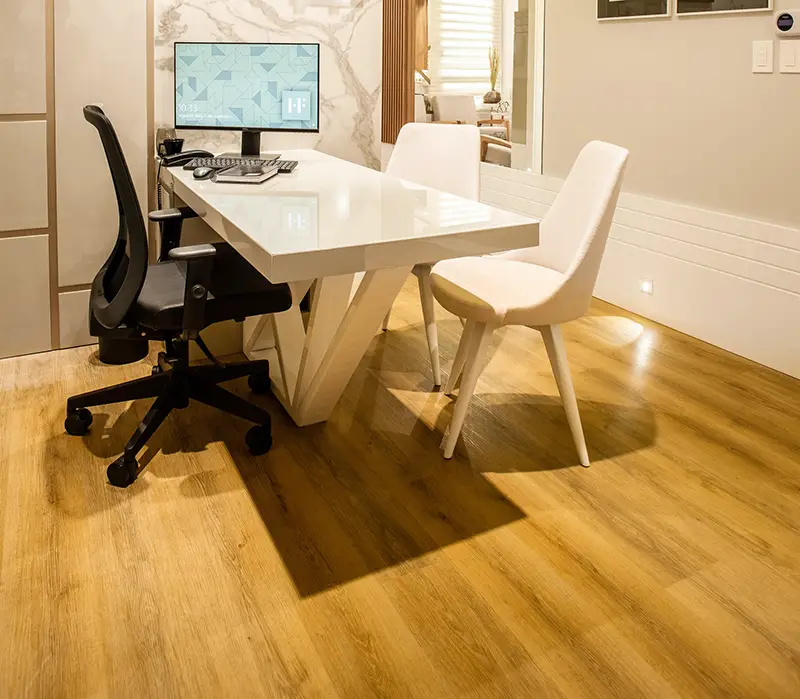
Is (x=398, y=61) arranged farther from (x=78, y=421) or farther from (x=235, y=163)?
(x=78, y=421)

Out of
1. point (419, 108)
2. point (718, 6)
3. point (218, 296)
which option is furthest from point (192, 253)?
point (419, 108)

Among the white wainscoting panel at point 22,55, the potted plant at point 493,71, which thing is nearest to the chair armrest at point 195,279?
the white wainscoting panel at point 22,55

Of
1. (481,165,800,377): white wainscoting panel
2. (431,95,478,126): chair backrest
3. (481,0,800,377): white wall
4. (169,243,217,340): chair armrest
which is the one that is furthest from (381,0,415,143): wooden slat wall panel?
(169,243,217,340): chair armrest

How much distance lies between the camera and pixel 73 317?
3.25 m

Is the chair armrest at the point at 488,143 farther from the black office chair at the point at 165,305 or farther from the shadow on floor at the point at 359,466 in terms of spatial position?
the black office chair at the point at 165,305

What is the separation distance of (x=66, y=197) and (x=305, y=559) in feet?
6.55

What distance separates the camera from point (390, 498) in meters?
2.17

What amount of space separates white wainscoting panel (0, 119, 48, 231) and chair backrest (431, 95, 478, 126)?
16.7 ft

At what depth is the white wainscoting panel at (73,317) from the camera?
3221 mm

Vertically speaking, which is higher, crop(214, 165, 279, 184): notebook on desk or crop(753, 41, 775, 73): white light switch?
crop(753, 41, 775, 73): white light switch

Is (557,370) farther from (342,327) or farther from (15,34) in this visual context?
(15,34)

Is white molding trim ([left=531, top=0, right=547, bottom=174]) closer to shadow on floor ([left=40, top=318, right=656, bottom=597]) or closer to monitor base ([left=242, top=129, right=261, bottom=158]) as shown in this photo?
monitor base ([left=242, top=129, right=261, bottom=158])

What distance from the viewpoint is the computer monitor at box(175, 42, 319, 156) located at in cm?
299

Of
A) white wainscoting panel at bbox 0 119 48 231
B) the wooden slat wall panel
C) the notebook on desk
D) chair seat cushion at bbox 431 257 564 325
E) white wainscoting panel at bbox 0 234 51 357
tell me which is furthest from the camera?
the wooden slat wall panel
